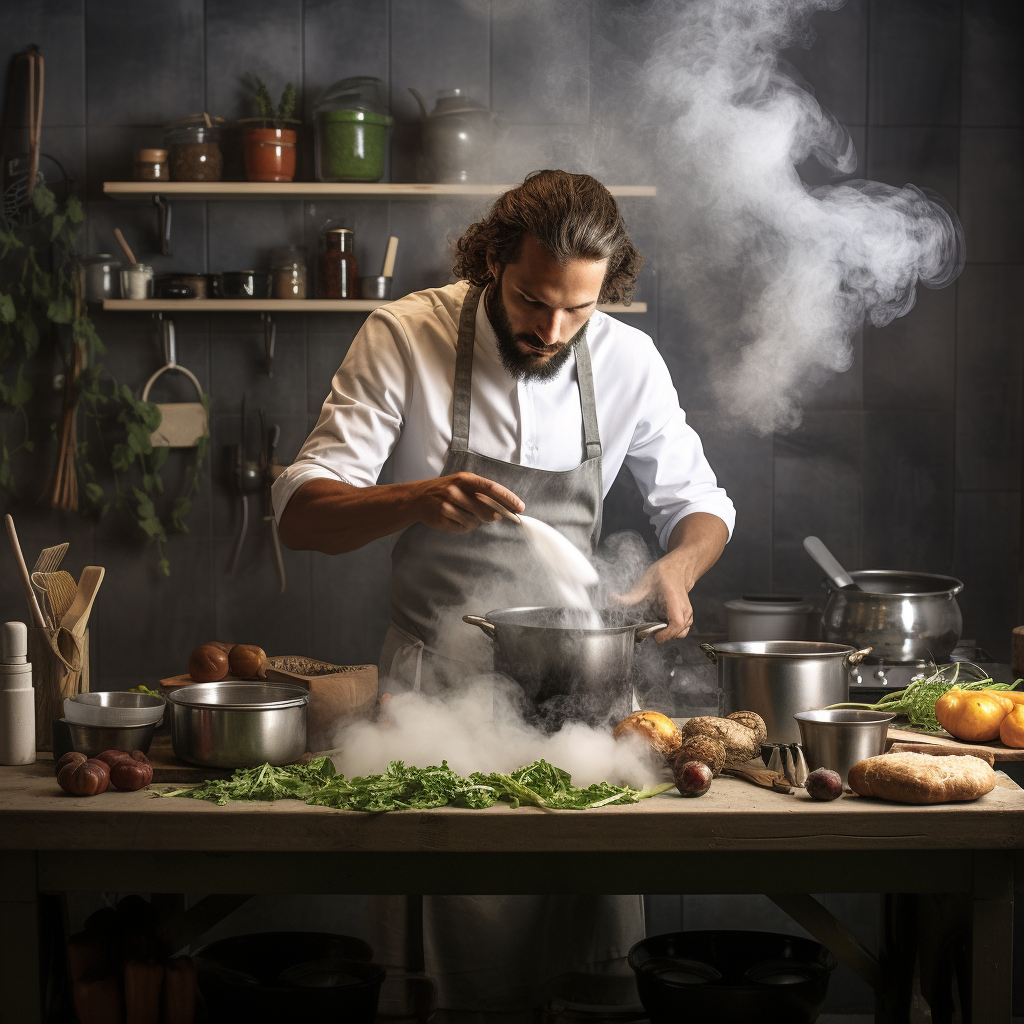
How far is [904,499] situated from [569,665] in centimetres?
241

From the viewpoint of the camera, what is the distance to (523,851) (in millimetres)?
1420

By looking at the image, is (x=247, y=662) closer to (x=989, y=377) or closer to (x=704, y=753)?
(x=704, y=753)

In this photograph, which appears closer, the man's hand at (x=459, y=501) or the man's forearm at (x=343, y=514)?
the man's hand at (x=459, y=501)

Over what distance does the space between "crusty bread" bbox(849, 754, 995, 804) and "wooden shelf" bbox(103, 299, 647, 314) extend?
2109mm

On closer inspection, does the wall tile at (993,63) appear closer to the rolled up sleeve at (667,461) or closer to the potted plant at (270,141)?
the rolled up sleeve at (667,461)

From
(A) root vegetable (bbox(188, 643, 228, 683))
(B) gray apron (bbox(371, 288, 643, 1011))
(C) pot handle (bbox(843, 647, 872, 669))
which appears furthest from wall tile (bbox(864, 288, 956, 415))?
(A) root vegetable (bbox(188, 643, 228, 683))

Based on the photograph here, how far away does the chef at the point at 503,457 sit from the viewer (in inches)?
76.6

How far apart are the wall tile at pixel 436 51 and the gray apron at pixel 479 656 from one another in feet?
4.90

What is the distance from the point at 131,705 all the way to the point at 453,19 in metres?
2.64

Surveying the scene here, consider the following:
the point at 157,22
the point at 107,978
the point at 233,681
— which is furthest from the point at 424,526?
the point at 157,22

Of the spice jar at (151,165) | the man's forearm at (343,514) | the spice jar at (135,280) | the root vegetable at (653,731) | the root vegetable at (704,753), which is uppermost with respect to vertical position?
the spice jar at (151,165)

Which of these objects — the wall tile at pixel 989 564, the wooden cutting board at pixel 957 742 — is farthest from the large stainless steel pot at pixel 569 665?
the wall tile at pixel 989 564

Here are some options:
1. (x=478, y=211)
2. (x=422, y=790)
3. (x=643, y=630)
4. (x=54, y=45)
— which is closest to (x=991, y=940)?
(x=643, y=630)

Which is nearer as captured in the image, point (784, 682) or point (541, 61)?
point (784, 682)
